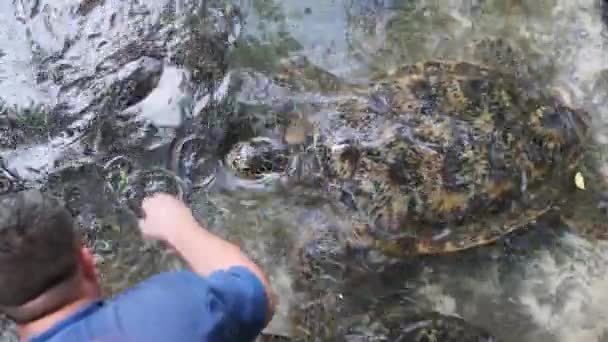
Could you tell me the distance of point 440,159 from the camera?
3.13m

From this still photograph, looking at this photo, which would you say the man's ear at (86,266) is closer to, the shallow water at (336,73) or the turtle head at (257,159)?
the shallow water at (336,73)

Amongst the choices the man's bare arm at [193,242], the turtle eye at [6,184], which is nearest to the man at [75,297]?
the man's bare arm at [193,242]

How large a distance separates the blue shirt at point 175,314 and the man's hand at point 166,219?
381 millimetres

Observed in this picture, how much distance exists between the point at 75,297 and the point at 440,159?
179 centimetres

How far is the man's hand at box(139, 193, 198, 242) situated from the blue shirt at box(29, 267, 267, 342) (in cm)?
38

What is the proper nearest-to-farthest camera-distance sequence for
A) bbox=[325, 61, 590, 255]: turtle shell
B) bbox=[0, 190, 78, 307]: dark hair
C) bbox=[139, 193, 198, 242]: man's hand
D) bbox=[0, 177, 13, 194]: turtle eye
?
bbox=[0, 190, 78, 307]: dark hair → bbox=[139, 193, 198, 242]: man's hand → bbox=[325, 61, 590, 255]: turtle shell → bbox=[0, 177, 13, 194]: turtle eye

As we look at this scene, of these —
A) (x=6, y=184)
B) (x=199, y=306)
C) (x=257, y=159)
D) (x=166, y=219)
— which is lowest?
(x=6, y=184)

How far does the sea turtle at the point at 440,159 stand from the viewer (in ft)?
10.3

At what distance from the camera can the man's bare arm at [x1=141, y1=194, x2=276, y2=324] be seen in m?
2.13

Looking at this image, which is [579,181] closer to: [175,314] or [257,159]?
[257,159]

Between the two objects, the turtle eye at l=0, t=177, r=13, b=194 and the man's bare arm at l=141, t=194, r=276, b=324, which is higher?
the man's bare arm at l=141, t=194, r=276, b=324

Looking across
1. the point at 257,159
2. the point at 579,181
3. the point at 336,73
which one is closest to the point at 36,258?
the point at 257,159

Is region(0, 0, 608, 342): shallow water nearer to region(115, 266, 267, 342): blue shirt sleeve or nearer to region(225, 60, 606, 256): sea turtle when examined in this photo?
region(225, 60, 606, 256): sea turtle

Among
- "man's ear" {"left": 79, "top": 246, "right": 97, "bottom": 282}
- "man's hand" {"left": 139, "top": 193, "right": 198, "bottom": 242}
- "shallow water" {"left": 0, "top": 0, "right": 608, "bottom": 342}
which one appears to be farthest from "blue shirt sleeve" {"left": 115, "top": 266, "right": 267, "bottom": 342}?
"shallow water" {"left": 0, "top": 0, "right": 608, "bottom": 342}
